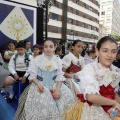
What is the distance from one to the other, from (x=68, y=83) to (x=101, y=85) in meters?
2.26

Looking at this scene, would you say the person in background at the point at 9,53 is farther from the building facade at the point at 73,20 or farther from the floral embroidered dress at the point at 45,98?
the building facade at the point at 73,20

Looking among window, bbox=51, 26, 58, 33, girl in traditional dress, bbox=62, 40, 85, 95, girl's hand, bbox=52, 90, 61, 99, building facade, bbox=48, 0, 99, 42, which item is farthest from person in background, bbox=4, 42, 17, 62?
window, bbox=51, 26, 58, 33

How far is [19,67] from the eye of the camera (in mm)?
4648

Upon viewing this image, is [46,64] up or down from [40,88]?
up

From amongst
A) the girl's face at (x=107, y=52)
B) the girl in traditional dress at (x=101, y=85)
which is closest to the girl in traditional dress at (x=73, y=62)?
the girl in traditional dress at (x=101, y=85)

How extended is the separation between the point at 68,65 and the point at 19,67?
3.86 ft

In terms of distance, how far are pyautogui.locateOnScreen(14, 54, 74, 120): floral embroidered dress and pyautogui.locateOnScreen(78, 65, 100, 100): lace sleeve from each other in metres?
1.40

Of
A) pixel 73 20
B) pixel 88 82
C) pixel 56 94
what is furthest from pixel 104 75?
pixel 73 20

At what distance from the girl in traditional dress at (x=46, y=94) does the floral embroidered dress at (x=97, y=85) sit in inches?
46.8

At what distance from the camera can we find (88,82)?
1.79m

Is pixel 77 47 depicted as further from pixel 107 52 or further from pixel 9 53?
pixel 9 53

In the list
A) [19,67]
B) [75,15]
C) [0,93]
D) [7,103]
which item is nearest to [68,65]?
[19,67]

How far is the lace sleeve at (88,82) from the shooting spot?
5.67 ft

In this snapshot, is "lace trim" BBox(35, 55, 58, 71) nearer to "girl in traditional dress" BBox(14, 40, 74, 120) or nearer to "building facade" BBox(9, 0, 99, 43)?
"girl in traditional dress" BBox(14, 40, 74, 120)
